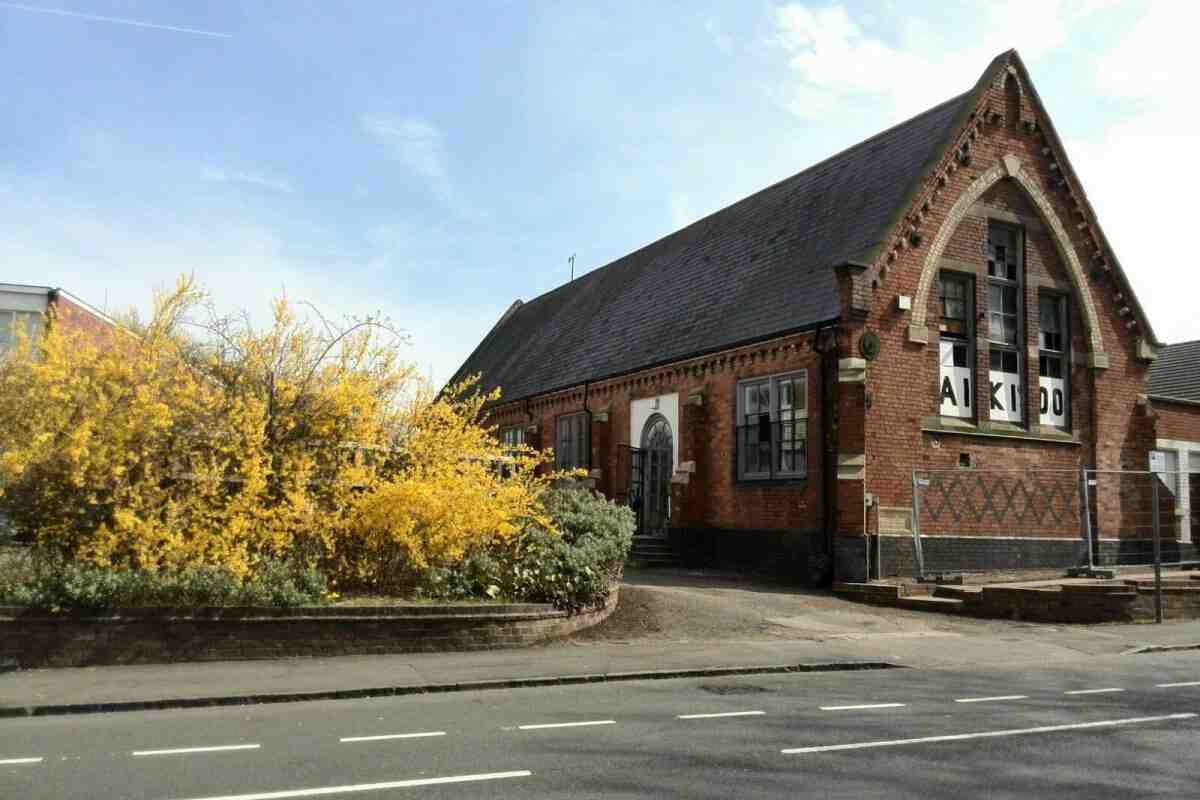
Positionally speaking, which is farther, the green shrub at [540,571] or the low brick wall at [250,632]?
the green shrub at [540,571]

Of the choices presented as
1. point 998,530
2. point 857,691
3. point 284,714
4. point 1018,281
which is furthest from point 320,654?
point 1018,281

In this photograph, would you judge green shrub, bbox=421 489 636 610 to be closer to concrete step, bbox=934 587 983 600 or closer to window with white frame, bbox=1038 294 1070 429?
concrete step, bbox=934 587 983 600

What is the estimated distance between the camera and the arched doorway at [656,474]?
25203 millimetres

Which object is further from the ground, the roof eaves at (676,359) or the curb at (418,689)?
the roof eaves at (676,359)

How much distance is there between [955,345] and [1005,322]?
178 cm

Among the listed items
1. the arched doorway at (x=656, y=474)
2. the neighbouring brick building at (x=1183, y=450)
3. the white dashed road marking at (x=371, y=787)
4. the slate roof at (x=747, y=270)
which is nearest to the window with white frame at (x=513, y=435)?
the slate roof at (x=747, y=270)

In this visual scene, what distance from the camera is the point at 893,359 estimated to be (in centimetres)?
2014

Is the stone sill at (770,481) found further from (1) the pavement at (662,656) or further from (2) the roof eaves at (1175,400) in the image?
(2) the roof eaves at (1175,400)

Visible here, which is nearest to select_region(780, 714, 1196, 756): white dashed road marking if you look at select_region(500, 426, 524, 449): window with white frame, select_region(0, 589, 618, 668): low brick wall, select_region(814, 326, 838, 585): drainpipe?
select_region(0, 589, 618, 668): low brick wall

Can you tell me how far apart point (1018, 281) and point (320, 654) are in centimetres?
1709

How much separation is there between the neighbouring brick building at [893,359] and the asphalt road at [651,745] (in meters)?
9.29

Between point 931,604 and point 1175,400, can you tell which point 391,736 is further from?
point 1175,400

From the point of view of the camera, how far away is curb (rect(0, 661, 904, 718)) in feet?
31.1

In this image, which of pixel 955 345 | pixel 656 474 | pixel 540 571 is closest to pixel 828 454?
pixel 955 345
